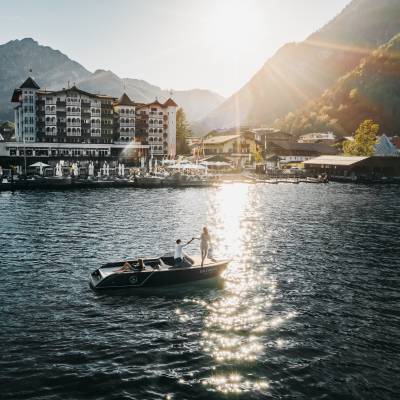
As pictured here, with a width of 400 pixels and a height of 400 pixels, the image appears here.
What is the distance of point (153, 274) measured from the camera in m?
28.4

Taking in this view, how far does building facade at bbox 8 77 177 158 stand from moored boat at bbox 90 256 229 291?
376 ft

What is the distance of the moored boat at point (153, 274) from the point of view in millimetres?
27875

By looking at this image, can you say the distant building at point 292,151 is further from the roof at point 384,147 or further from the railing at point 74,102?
the railing at point 74,102

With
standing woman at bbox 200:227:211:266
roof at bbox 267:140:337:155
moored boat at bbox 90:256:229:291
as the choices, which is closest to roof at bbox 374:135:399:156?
roof at bbox 267:140:337:155

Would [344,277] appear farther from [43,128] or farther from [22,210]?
[43,128]

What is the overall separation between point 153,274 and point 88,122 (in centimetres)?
13081

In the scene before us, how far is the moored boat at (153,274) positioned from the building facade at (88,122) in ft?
376

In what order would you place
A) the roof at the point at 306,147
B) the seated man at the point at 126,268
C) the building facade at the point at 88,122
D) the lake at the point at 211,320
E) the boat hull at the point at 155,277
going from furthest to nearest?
1. the roof at the point at 306,147
2. the building facade at the point at 88,122
3. the seated man at the point at 126,268
4. the boat hull at the point at 155,277
5. the lake at the point at 211,320

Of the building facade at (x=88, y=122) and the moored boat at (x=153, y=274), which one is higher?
the building facade at (x=88, y=122)

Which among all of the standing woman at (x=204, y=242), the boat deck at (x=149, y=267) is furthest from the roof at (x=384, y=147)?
the boat deck at (x=149, y=267)

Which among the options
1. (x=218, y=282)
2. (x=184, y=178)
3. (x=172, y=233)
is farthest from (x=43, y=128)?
(x=218, y=282)

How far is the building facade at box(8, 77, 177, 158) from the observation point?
141750mm

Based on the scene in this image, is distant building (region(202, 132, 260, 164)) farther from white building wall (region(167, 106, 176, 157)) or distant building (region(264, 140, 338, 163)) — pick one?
white building wall (region(167, 106, 176, 157))

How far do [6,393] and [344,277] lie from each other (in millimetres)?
24843
